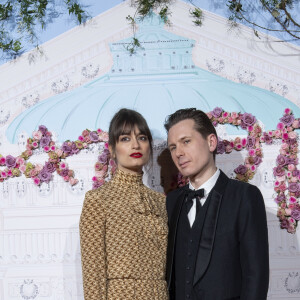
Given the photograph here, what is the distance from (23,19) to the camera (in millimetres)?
2908

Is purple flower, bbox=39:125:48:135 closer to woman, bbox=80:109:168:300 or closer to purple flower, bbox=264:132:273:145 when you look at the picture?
woman, bbox=80:109:168:300

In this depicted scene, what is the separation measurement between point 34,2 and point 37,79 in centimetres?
49

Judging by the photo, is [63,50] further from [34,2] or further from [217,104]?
[217,104]

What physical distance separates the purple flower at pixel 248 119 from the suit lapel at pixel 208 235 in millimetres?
895

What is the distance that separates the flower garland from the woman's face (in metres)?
0.55

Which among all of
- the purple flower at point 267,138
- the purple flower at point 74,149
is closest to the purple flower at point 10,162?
the purple flower at point 74,149

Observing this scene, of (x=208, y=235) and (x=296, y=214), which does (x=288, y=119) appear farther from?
(x=208, y=235)

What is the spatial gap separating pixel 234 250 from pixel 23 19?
197 cm

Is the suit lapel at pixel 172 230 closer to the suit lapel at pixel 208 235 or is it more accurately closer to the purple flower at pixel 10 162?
the suit lapel at pixel 208 235

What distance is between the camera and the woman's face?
7.41 ft

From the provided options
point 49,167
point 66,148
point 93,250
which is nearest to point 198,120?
point 93,250

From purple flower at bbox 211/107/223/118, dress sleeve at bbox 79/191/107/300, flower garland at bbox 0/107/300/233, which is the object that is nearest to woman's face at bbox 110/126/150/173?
dress sleeve at bbox 79/191/107/300

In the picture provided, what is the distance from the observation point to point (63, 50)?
2922 mm

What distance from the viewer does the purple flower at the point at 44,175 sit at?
9.34 feet
